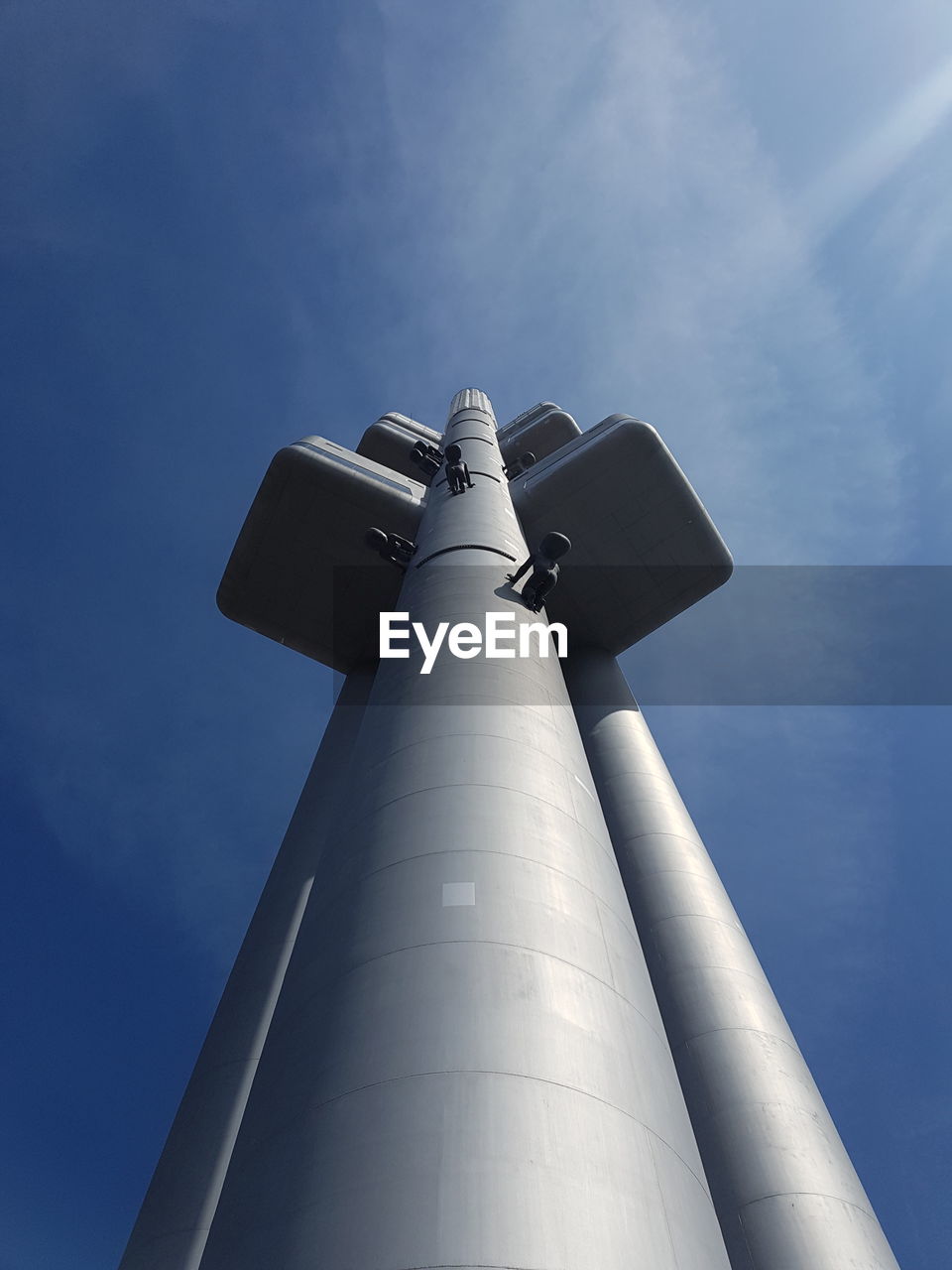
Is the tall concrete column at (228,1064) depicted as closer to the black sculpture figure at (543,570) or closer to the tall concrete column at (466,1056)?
the tall concrete column at (466,1056)

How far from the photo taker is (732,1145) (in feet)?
38.0

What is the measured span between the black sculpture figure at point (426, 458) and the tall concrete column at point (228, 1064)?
28.9 feet

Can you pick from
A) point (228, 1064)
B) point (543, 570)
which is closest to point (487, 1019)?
point (543, 570)

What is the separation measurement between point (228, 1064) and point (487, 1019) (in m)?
10.5

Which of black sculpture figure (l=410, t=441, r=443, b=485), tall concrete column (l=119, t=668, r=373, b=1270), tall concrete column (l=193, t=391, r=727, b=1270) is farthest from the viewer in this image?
black sculpture figure (l=410, t=441, r=443, b=485)

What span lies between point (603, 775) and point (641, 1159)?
14.3 meters

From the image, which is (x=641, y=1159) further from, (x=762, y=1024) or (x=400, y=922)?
(x=762, y=1024)

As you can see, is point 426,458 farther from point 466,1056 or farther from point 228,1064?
point 466,1056

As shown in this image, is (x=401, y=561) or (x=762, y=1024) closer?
(x=762, y=1024)

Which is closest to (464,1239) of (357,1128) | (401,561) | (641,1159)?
(357,1128)

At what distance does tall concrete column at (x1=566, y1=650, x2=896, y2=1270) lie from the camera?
10508mm

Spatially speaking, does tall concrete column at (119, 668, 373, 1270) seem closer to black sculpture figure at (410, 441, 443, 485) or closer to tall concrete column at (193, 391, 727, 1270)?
tall concrete column at (193, 391, 727, 1270)

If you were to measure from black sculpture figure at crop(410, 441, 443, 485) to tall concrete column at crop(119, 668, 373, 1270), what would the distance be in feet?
28.9

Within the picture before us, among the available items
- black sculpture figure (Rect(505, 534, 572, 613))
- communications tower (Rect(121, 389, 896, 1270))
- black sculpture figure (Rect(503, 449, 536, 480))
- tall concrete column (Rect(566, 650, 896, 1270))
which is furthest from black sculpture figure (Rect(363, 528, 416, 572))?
black sculpture figure (Rect(503, 449, 536, 480))
